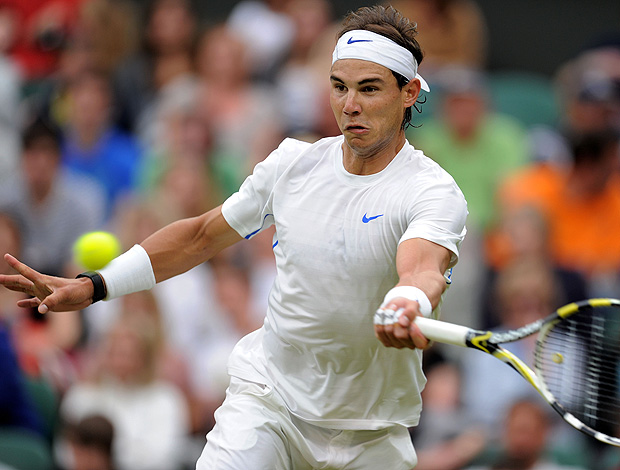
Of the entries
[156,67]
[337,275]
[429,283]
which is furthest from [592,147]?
[429,283]

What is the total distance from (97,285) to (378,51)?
1.49 meters

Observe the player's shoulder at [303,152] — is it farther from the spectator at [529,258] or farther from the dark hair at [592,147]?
the dark hair at [592,147]

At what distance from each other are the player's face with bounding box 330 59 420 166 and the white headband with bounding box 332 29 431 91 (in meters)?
0.02

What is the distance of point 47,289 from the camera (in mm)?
4418

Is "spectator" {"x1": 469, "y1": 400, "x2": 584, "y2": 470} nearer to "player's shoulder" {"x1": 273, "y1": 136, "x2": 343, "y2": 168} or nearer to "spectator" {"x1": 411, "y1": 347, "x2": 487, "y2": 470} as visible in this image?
"spectator" {"x1": 411, "y1": 347, "x2": 487, "y2": 470}

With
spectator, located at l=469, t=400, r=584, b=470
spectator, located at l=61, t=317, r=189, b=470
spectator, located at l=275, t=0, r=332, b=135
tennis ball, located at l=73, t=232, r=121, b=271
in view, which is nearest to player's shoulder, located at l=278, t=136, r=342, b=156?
tennis ball, located at l=73, t=232, r=121, b=271

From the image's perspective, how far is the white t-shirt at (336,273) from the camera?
4.28 m

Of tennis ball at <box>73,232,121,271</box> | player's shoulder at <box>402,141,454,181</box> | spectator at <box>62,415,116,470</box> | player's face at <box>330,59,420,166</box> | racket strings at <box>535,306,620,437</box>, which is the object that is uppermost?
player's face at <box>330,59,420,166</box>

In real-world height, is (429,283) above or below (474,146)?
below

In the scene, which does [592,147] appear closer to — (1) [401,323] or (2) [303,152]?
(2) [303,152]

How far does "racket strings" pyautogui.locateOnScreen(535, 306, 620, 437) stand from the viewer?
4.38 metres

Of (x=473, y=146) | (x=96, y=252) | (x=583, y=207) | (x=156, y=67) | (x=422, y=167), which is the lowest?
(x=96, y=252)

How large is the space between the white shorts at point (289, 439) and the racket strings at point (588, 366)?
2.33ft

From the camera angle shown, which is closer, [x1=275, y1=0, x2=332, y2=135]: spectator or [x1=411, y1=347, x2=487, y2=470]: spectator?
[x1=411, y1=347, x2=487, y2=470]: spectator
